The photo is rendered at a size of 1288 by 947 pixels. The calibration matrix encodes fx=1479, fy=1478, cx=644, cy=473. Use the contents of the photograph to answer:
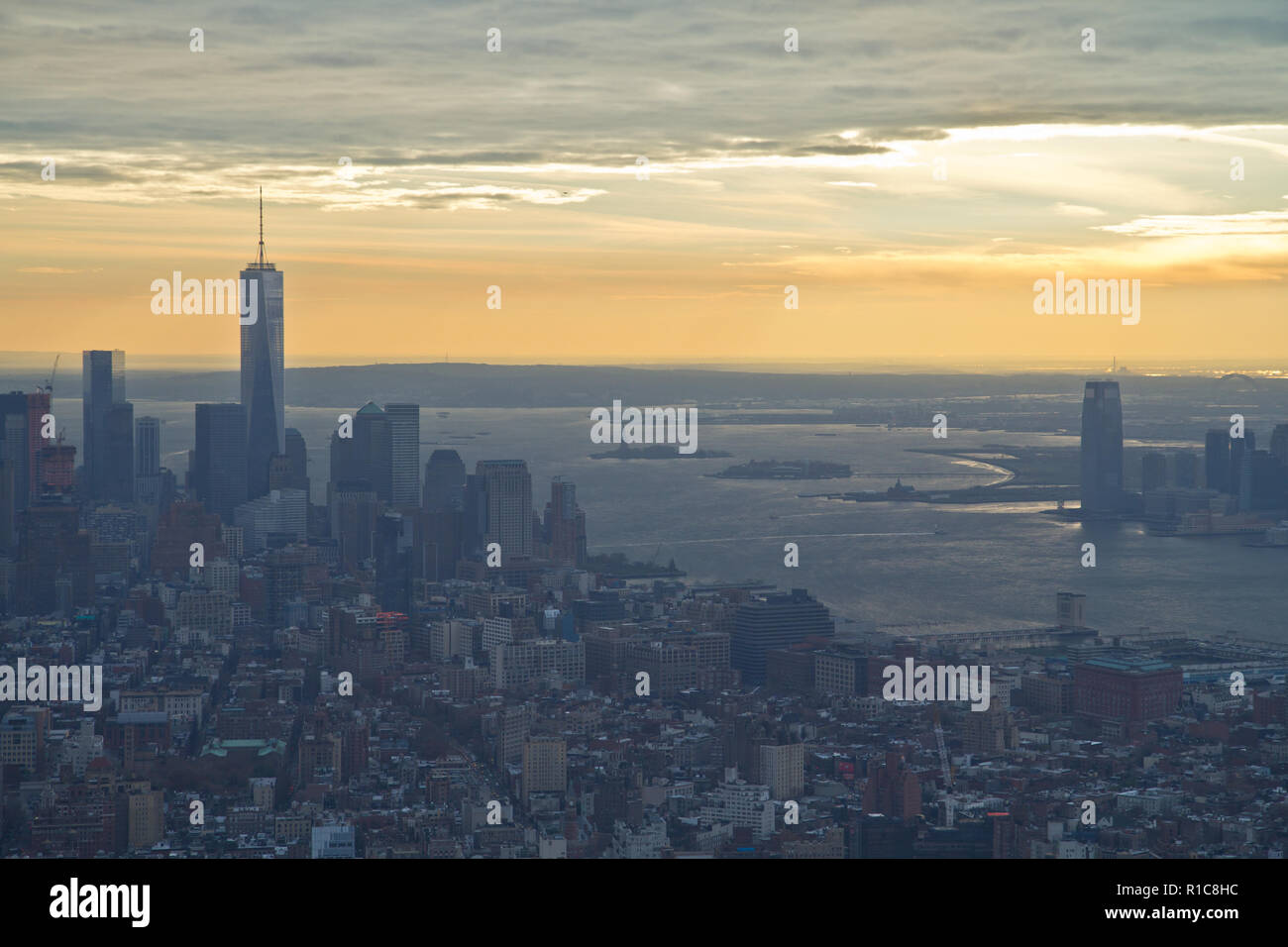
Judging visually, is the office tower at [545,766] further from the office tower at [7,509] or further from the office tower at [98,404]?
the office tower at [98,404]

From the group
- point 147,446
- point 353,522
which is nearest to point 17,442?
point 147,446

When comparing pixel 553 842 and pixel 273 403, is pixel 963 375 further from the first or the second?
pixel 553 842

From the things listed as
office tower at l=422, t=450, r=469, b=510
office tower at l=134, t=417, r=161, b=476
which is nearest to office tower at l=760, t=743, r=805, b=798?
office tower at l=422, t=450, r=469, b=510

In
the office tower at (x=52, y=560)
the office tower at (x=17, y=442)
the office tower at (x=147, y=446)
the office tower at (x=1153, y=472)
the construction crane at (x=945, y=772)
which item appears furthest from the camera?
the office tower at (x=147, y=446)

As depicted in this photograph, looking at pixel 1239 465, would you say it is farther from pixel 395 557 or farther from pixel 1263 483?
pixel 395 557

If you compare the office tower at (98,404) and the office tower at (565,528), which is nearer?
the office tower at (565,528)

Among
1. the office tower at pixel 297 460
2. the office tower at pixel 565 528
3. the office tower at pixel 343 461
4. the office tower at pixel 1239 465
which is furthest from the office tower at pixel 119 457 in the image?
the office tower at pixel 1239 465

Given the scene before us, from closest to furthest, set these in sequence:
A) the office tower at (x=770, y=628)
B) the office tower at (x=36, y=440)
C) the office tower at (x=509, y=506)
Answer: the office tower at (x=770, y=628)
the office tower at (x=509, y=506)
the office tower at (x=36, y=440)
